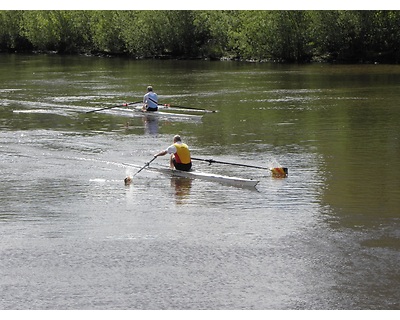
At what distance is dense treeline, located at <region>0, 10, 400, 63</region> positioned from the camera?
7656 cm

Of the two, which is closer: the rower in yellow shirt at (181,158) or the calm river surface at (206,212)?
the calm river surface at (206,212)

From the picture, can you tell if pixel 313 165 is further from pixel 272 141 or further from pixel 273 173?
pixel 272 141

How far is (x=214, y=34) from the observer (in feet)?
285

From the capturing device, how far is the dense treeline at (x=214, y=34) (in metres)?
76.6

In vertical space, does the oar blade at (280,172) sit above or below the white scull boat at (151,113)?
below

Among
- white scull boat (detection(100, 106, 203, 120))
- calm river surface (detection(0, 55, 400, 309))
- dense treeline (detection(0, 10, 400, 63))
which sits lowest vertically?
calm river surface (detection(0, 55, 400, 309))

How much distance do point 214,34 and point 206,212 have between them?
2684 inches

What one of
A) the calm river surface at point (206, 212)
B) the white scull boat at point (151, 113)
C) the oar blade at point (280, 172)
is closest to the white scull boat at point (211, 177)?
the calm river surface at point (206, 212)

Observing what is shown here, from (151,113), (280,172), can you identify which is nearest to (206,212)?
(280,172)

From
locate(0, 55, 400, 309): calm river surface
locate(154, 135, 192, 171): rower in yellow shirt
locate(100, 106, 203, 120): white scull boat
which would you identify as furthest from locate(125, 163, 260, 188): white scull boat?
locate(100, 106, 203, 120): white scull boat

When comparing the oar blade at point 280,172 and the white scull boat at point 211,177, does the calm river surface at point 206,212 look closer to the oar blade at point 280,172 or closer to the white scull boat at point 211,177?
the white scull boat at point 211,177

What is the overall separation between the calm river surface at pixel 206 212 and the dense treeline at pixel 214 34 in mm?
35424

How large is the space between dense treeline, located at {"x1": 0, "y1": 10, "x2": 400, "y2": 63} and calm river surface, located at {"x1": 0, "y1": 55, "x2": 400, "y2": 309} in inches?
1395

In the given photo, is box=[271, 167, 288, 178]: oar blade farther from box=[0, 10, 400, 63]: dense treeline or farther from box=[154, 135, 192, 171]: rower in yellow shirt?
box=[0, 10, 400, 63]: dense treeline
